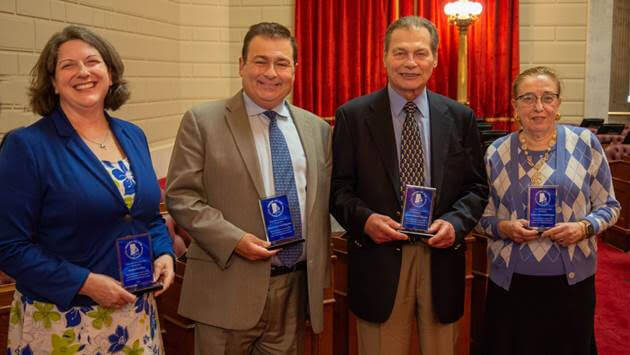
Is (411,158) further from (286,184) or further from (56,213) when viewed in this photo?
(56,213)

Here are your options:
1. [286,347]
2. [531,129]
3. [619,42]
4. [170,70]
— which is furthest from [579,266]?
[619,42]

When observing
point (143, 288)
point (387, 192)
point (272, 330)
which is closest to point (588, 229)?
point (387, 192)

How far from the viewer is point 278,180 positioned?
1.89 meters

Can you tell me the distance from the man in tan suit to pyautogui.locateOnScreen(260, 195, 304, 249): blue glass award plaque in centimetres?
4

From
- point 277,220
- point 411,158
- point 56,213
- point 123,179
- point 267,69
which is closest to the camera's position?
point 56,213

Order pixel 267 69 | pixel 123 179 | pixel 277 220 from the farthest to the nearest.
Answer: pixel 267 69 < pixel 277 220 < pixel 123 179

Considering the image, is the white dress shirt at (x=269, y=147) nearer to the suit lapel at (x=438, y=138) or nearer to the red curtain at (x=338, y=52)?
the suit lapel at (x=438, y=138)

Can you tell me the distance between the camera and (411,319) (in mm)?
2080

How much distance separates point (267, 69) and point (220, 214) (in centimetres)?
48

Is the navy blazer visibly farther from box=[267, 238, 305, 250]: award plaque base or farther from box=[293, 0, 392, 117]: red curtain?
box=[293, 0, 392, 117]: red curtain

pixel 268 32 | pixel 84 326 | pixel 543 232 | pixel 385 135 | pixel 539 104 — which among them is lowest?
pixel 84 326

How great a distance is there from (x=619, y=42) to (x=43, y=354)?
1127cm

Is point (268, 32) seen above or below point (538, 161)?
above

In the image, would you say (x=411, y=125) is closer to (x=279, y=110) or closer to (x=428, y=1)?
(x=279, y=110)
